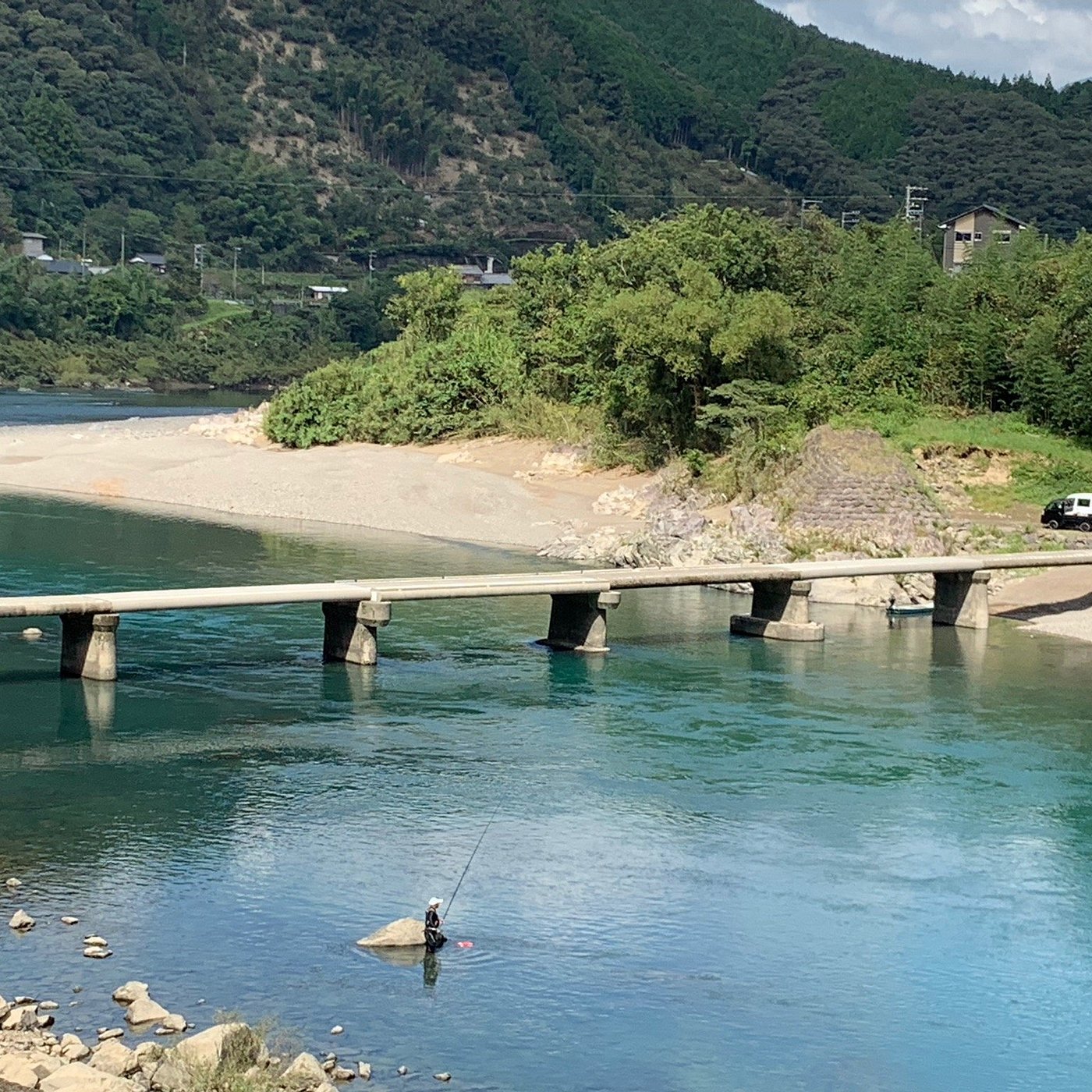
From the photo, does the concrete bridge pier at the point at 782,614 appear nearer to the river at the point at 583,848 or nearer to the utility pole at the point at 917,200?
the river at the point at 583,848

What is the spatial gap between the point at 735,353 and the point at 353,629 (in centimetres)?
2430

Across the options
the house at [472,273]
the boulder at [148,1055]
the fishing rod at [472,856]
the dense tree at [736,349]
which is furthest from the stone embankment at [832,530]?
the house at [472,273]

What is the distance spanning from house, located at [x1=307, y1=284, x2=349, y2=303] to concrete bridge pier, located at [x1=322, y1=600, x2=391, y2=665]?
131935 millimetres

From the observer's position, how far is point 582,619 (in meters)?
37.3

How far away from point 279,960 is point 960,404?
42434 millimetres

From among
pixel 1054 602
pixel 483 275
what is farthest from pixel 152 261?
pixel 1054 602

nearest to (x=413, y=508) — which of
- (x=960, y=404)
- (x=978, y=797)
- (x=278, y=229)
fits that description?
(x=960, y=404)

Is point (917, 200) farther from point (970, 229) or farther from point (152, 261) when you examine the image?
point (152, 261)

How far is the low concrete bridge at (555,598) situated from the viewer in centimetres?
3231

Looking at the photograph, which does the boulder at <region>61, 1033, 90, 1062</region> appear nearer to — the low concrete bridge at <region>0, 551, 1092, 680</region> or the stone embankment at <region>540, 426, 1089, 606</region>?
the low concrete bridge at <region>0, 551, 1092, 680</region>

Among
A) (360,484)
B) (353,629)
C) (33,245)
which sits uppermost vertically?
(33,245)

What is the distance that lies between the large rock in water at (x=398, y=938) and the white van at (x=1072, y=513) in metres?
32.1

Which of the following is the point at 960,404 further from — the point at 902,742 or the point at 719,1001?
the point at 719,1001

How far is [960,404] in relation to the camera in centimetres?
5900
